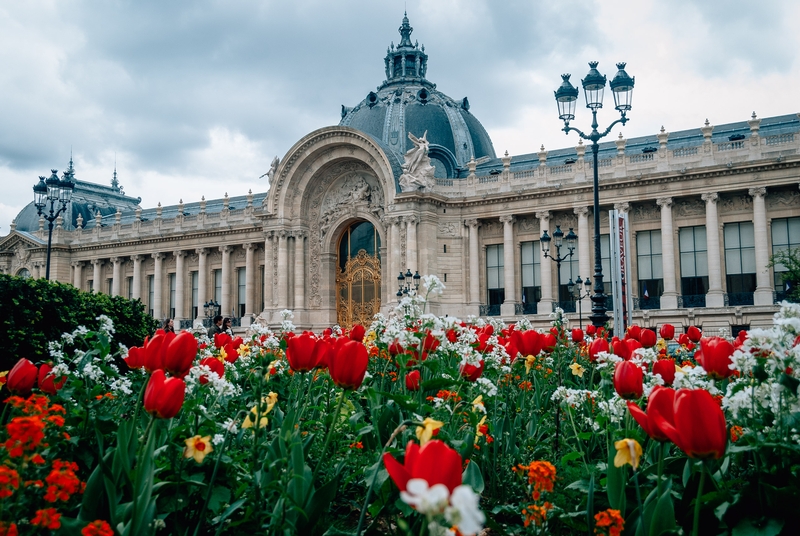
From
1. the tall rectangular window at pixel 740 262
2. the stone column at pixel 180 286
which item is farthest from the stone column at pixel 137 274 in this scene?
the tall rectangular window at pixel 740 262

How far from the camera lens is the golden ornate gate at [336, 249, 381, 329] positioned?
4006 cm

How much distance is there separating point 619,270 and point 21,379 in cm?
1425

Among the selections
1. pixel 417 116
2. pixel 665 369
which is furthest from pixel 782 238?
pixel 665 369

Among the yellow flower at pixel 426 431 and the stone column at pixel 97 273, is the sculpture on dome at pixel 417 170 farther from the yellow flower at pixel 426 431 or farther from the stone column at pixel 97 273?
the yellow flower at pixel 426 431

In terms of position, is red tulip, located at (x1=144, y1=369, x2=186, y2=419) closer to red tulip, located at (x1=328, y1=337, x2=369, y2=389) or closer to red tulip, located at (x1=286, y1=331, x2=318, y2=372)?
red tulip, located at (x1=328, y1=337, x2=369, y2=389)

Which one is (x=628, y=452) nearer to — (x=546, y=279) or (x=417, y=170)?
(x=546, y=279)

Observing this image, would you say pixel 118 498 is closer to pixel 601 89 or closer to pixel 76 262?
pixel 601 89

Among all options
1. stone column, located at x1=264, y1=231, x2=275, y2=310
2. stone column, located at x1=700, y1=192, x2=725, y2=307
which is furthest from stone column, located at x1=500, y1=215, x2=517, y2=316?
stone column, located at x1=264, y1=231, x2=275, y2=310

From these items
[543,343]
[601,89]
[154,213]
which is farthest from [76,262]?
[543,343]

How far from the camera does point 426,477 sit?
1857mm

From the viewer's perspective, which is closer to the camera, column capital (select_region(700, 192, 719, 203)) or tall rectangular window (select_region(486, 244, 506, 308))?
column capital (select_region(700, 192, 719, 203))

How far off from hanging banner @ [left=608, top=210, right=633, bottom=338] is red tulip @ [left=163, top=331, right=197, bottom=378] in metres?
12.1

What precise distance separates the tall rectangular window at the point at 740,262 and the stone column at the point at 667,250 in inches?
96.5

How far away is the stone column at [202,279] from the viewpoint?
47094mm
